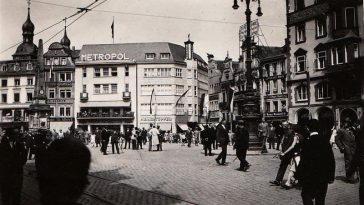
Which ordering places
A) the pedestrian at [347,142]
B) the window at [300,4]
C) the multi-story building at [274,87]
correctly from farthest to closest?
1. the multi-story building at [274,87]
2. the window at [300,4]
3. the pedestrian at [347,142]

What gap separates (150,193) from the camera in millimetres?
9531

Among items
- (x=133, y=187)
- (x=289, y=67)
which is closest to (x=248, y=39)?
(x=133, y=187)

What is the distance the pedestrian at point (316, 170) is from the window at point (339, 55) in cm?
3157

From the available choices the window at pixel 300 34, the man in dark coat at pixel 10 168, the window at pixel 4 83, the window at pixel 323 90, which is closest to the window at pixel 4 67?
the window at pixel 4 83

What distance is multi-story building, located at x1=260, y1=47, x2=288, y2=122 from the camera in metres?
55.2

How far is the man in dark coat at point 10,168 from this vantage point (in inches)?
289

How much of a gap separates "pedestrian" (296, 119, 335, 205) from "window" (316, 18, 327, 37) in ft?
112

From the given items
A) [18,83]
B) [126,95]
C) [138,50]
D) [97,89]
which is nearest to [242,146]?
[126,95]

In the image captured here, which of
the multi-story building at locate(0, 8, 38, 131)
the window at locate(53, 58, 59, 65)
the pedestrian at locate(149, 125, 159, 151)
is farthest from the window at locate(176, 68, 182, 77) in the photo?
the pedestrian at locate(149, 125, 159, 151)

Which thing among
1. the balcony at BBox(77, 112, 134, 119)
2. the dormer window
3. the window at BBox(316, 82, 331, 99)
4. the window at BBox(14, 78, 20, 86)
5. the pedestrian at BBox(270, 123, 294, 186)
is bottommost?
the pedestrian at BBox(270, 123, 294, 186)

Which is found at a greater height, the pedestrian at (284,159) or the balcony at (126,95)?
the balcony at (126,95)

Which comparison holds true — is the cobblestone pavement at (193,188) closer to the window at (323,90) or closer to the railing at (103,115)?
the window at (323,90)

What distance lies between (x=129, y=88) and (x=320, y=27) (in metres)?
35.3

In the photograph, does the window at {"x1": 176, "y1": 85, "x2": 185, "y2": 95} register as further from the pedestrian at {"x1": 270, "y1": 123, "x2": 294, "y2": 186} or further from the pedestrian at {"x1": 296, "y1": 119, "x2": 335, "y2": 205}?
the pedestrian at {"x1": 296, "y1": 119, "x2": 335, "y2": 205}
